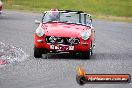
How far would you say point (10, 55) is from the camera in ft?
50.9

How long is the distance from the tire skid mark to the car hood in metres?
0.94

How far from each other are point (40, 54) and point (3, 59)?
1.37 meters

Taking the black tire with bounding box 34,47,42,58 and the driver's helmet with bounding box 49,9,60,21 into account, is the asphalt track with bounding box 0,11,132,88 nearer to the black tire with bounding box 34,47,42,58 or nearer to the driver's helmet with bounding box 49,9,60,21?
the black tire with bounding box 34,47,42,58

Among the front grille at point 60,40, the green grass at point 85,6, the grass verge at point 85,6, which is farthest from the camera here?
the green grass at point 85,6

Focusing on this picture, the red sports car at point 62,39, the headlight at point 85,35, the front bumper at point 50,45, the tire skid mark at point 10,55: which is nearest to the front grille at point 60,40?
the red sports car at point 62,39

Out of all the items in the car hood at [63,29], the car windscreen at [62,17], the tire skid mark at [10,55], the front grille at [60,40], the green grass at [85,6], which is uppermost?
the car windscreen at [62,17]

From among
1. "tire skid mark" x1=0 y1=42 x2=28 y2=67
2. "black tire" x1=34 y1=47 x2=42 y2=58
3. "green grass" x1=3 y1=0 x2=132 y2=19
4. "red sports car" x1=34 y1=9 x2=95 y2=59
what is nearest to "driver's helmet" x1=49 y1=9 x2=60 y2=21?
"red sports car" x1=34 y1=9 x2=95 y2=59

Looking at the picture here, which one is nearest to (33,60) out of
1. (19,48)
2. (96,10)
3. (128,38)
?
(19,48)

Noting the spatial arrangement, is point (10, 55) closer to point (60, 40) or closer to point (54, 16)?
point (60, 40)

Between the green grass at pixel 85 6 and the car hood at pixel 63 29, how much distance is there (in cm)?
2684

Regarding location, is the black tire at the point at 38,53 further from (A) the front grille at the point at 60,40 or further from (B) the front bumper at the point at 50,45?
(A) the front grille at the point at 60,40

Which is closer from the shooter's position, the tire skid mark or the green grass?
the tire skid mark

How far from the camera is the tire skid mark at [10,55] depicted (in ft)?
45.7

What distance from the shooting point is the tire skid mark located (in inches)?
549
